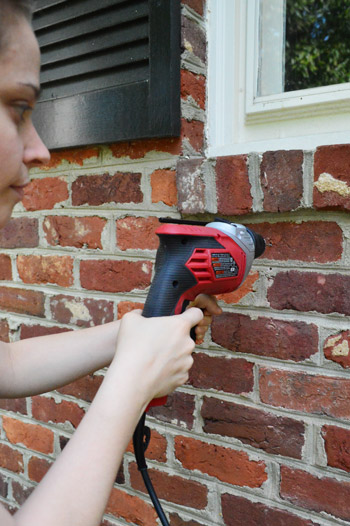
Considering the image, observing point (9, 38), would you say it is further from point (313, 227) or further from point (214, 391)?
point (214, 391)

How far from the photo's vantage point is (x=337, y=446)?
0.83m

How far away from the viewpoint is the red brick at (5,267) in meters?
1.32

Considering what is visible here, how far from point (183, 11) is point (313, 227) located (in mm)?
509

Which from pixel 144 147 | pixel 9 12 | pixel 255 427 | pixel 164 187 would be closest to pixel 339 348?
pixel 255 427

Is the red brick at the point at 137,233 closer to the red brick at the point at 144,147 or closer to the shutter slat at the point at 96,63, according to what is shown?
the red brick at the point at 144,147

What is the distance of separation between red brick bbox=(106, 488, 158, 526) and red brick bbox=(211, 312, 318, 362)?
1.49 feet

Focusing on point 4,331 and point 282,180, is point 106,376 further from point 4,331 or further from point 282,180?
point 4,331

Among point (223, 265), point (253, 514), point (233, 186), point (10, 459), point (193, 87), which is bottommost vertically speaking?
point (10, 459)

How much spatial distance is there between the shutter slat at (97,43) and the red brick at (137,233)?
0.37m

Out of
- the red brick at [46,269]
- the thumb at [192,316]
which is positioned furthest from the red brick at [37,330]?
the thumb at [192,316]

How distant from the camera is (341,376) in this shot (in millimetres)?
828

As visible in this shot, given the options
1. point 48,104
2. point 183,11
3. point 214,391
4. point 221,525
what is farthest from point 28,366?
point 183,11

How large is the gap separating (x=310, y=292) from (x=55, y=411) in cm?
77

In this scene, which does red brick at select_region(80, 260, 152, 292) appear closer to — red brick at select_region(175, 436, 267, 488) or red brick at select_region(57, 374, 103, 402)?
red brick at select_region(57, 374, 103, 402)
